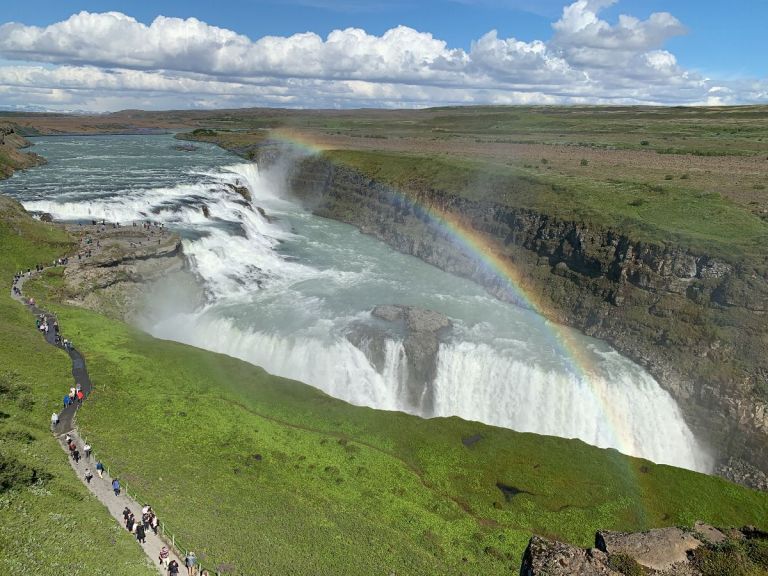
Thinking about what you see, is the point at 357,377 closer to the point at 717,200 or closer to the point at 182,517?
the point at 182,517

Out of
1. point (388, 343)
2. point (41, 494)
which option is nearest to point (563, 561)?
point (41, 494)

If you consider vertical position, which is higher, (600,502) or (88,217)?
(88,217)

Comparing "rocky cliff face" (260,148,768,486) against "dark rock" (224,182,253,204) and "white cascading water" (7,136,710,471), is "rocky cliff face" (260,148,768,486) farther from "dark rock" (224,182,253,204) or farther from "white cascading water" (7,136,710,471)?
"dark rock" (224,182,253,204)

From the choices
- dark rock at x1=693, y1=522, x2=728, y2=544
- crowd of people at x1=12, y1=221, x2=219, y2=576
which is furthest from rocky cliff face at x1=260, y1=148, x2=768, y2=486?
crowd of people at x1=12, y1=221, x2=219, y2=576

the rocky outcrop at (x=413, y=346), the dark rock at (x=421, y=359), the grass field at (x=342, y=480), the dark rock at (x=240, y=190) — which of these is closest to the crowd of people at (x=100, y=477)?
the grass field at (x=342, y=480)

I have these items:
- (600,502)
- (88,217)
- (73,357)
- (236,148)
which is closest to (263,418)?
(73,357)

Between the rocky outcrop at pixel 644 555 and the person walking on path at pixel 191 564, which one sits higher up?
the rocky outcrop at pixel 644 555

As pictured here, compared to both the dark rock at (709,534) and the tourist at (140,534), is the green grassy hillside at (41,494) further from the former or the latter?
the dark rock at (709,534)
